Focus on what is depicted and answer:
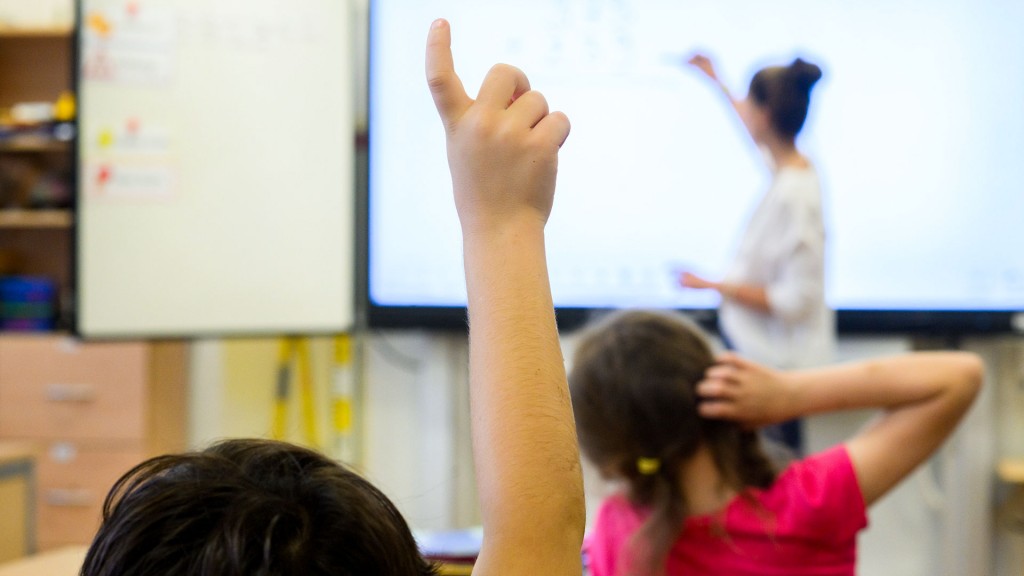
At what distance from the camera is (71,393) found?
9.53ft

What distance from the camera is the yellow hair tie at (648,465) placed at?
4.09ft

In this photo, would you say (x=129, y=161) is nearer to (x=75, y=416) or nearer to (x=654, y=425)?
(x=75, y=416)

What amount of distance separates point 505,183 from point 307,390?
2694 millimetres

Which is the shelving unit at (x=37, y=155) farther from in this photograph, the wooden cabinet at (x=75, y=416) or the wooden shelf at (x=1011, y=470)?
the wooden shelf at (x=1011, y=470)

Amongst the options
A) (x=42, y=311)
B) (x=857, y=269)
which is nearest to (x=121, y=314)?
(x=42, y=311)

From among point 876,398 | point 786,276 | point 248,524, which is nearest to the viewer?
point 248,524

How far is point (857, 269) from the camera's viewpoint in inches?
104

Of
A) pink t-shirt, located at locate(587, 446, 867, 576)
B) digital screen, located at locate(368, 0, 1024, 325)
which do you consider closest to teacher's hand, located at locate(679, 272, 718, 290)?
digital screen, located at locate(368, 0, 1024, 325)

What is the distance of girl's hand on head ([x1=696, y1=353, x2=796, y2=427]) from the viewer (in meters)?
1.22

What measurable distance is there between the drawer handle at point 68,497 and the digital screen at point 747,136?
1363 mm

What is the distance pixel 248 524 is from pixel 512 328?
0.15 meters

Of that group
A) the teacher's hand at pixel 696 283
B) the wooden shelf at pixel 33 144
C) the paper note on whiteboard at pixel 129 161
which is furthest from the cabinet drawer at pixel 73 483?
the teacher's hand at pixel 696 283

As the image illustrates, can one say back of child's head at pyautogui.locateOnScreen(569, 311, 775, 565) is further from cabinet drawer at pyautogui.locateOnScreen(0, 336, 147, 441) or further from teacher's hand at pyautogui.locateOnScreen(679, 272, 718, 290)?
cabinet drawer at pyautogui.locateOnScreen(0, 336, 147, 441)

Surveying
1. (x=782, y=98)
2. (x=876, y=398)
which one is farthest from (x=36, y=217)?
(x=876, y=398)
